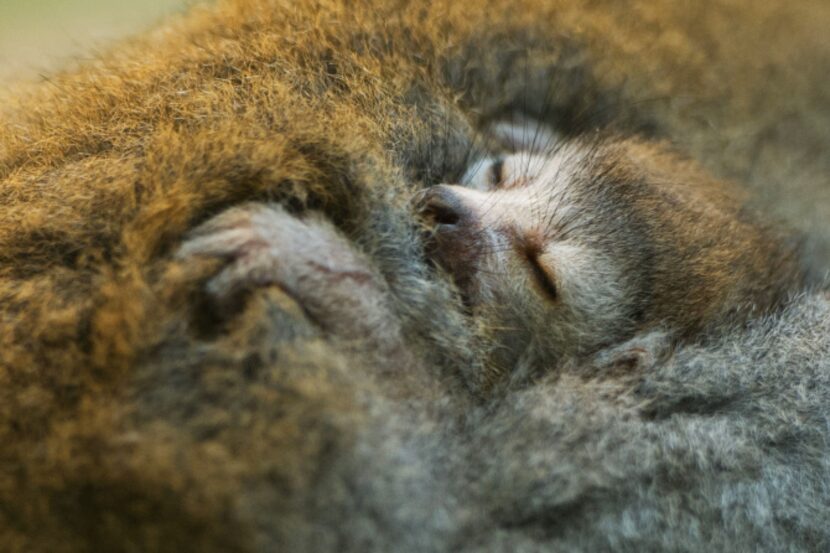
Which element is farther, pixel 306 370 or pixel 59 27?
pixel 59 27

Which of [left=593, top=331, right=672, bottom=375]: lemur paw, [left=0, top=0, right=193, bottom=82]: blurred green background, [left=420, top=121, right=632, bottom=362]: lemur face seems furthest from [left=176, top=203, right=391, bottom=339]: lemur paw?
[left=0, top=0, right=193, bottom=82]: blurred green background

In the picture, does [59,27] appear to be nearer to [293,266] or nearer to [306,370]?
[293,266]

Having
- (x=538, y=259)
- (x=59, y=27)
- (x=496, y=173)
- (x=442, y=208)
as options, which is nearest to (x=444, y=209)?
(x=442, y=208)

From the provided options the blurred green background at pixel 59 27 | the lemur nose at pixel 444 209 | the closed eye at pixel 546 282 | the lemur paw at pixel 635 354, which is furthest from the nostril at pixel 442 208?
the blurred green background at pixel 59 27

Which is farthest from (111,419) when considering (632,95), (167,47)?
(632,95)

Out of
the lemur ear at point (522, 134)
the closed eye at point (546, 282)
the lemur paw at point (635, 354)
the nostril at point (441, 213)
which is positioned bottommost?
the lemur paw at point (635, 354)

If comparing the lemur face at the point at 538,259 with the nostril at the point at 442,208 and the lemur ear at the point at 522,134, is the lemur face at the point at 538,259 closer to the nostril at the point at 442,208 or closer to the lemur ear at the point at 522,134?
the nostril at the point at 442,208

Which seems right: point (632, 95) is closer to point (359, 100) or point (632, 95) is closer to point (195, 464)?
point (359, 100)

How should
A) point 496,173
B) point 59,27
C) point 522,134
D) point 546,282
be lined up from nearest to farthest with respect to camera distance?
point 546,282
point 496,173
point 522,134
point 59,27

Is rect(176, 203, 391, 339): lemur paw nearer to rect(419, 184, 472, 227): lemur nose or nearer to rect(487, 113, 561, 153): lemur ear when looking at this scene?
rect(419, 184, 472, 227): lemur nose
